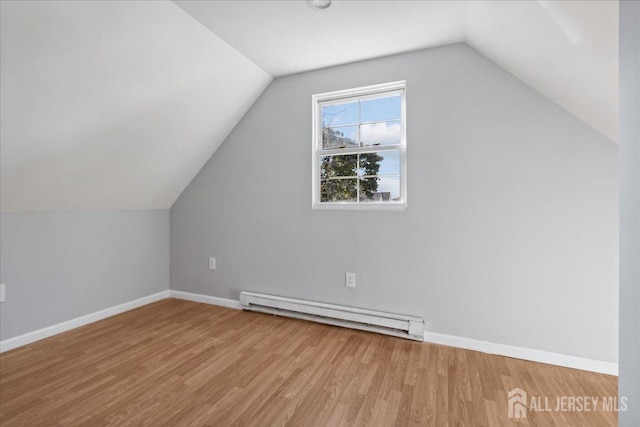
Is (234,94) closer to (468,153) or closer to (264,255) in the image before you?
(264,255)

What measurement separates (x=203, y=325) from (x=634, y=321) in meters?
2.83

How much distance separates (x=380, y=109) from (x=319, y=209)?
1.07 metres

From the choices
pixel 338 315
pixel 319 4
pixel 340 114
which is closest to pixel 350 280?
pixel 338 315

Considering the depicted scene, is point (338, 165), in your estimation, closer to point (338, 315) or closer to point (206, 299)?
point (338, 315)

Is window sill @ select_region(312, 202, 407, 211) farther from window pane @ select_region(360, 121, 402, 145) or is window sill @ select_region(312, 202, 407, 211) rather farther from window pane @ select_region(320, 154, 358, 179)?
window pane @ select_region(360, 121, 402, 145)

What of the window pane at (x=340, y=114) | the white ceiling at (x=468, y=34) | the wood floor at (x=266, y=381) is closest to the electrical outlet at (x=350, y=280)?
the wood floor at (x=266, y=381)

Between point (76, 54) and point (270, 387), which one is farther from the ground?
point (76, 54)

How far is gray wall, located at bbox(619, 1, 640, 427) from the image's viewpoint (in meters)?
0.68

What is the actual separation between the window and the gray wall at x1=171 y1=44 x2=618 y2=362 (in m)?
0.10

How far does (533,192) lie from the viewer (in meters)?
2.17

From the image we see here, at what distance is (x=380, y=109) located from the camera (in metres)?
2.73

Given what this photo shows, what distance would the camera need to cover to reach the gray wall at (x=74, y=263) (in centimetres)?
233

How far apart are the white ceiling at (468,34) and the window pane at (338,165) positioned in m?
0.86

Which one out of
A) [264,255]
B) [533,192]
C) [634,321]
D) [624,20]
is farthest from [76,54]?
[533,192]
